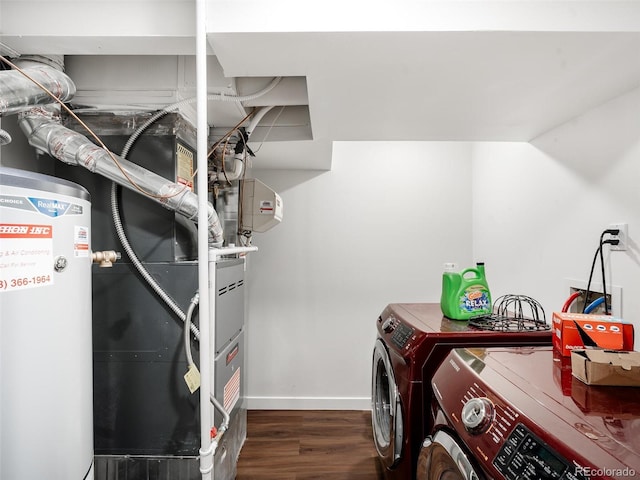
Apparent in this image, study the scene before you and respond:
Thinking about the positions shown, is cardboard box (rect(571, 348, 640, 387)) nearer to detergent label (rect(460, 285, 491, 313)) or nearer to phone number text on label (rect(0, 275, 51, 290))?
detergent label (rect(460, 285, 491, 313))

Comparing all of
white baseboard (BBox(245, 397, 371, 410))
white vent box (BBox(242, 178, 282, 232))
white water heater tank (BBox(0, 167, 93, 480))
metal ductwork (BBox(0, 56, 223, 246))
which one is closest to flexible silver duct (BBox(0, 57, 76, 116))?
metal ductwork (BBox(0, 56, 223, 246))

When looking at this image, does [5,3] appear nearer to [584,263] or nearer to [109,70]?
[109,70]

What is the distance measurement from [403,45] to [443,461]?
127cm

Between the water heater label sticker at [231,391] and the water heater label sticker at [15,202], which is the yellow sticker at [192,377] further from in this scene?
the water heater label sticker at [15,202]

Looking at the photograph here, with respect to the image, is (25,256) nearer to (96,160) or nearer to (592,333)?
(96,160)

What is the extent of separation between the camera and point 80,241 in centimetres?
104

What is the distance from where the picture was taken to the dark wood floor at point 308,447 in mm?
2062

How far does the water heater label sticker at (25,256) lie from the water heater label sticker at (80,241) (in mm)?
88

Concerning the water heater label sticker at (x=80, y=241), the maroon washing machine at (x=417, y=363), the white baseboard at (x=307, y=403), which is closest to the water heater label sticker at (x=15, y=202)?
the water heater label sticker at (x=80, y=241)

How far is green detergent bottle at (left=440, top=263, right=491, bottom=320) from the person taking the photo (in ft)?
5.30

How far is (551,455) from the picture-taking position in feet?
1.99

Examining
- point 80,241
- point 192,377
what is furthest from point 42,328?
point 192,377

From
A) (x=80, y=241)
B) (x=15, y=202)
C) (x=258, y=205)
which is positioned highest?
(x=258, y=205)

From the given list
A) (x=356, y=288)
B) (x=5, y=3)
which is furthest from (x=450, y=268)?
(x=5, y=3)
